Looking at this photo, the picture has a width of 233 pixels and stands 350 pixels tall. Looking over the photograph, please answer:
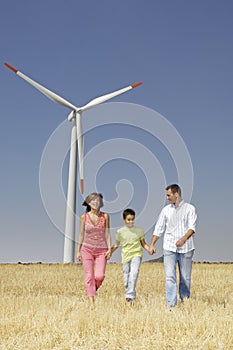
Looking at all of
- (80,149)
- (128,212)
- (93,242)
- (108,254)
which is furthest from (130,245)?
(80,149)

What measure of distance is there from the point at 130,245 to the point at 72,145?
2139cm

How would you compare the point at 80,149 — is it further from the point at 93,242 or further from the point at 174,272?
the point at 174,272

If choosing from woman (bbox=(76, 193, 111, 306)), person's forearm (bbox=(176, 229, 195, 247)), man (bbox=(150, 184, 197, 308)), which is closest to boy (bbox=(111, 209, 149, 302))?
woman (bbox=(76, 193, 111, 306))

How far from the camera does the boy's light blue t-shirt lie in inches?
456

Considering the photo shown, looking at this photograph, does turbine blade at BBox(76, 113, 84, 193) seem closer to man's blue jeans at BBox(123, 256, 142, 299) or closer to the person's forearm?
man's blue jeans at BBox(123, 256, 142, 299)

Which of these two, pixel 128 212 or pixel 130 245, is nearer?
pixel 130 245

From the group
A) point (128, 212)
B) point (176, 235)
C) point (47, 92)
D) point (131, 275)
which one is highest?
point (47, 92)

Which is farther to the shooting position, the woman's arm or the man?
the woman's arm

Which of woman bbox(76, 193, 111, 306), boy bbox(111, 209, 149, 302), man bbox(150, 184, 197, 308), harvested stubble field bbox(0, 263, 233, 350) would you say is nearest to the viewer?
harvested stubble field bbox(0, 263, 233, 350)

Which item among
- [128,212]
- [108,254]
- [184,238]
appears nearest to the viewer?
[184,238]

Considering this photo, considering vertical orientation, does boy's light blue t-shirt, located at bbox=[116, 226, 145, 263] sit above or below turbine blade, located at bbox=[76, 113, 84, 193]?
below

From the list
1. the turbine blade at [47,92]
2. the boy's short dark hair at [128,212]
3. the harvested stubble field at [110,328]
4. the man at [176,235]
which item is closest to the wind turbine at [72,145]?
the turbine blade at [47,92]

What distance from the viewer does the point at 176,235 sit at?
1062cm

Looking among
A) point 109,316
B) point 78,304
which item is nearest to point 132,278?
point 78,304
